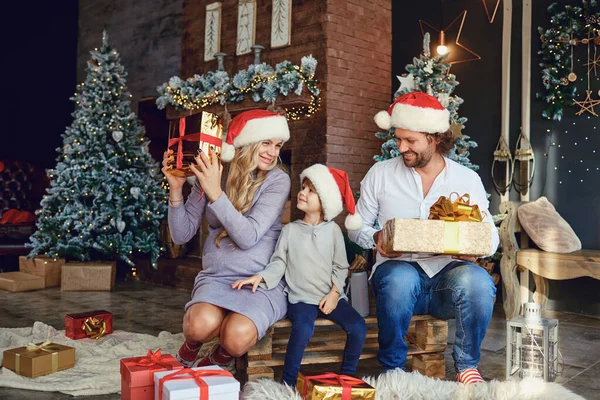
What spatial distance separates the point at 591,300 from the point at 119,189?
13.5 ft

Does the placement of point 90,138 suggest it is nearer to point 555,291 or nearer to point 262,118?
point 262,118

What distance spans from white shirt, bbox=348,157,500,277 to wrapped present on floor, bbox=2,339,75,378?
4.59 ft

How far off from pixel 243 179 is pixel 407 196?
0.72 meters

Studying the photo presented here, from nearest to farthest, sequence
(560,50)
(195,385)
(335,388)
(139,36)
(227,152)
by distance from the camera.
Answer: (195,385) < (335,388) < (227,152) < (560,50) < (139,36)

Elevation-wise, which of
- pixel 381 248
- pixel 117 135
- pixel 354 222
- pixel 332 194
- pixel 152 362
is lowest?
pixel 152 362

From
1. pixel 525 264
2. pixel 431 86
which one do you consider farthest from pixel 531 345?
pixel 431 86

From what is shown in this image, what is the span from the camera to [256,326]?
218 centimetres

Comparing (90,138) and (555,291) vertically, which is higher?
(90,138)

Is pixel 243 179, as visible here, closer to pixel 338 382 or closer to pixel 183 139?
pixel 183 139

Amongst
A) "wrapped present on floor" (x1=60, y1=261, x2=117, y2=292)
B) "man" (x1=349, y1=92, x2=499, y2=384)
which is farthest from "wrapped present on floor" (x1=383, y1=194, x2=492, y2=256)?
"wrapped present on floor" (x1=60, y1=261, x2=117, y2=292)

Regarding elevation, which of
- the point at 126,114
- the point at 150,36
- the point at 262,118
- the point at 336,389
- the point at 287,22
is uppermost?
the point at 150,36

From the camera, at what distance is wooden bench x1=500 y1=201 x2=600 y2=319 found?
12.5 feet

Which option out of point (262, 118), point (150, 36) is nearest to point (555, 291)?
point (262, 118)

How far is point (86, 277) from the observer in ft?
16.5
